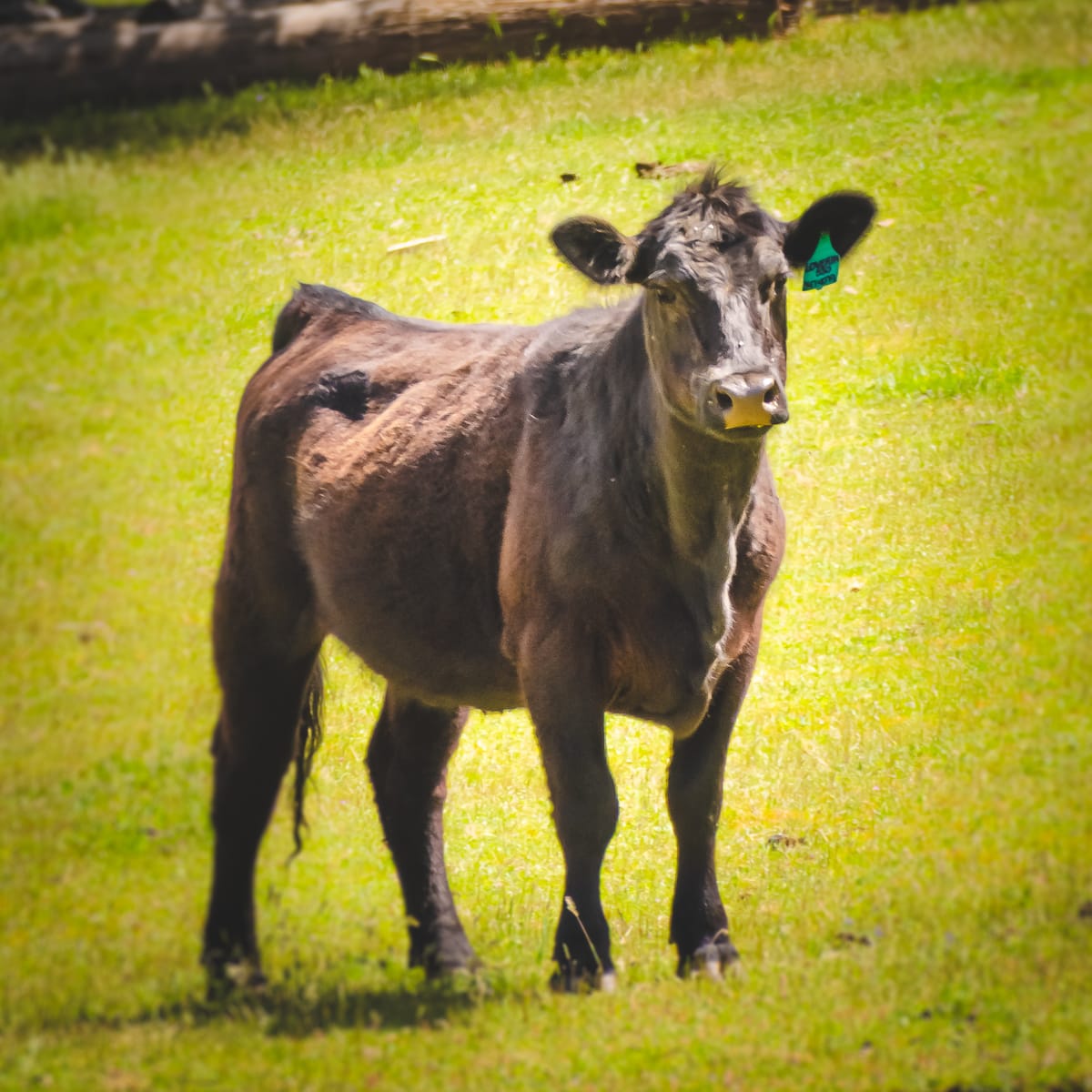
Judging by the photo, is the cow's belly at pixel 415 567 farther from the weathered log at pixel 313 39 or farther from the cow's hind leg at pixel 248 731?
the weathered log at pixel 313 39

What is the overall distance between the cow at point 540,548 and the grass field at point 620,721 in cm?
49

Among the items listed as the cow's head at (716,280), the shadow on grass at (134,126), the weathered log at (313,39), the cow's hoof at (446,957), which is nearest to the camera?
the cow's head at (716,280)

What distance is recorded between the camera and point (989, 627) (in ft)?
27.6

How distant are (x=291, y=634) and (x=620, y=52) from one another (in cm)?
597

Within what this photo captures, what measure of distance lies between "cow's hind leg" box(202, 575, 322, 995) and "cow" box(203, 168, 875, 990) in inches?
0.4

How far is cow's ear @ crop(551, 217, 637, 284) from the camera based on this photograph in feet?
18.8

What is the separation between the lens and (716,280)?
5.44 m

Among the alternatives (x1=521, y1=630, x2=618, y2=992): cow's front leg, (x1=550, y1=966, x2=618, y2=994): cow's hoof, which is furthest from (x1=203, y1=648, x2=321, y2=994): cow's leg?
(x1=550, y1=966, x2=618, y2=994): cow's hoof

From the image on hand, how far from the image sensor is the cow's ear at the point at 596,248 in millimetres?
5719

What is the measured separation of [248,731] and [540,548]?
2055 mm

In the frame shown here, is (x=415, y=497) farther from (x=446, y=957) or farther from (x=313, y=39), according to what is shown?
(x=313, y=39)

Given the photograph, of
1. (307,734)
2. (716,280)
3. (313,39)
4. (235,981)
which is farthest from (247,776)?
(313,39)

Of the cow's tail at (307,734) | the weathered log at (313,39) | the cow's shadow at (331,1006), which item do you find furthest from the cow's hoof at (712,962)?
the weathered log at (313,39)

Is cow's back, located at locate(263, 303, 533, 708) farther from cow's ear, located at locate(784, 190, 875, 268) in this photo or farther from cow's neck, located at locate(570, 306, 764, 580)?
cow's ear, located at locate(784, 190, 875, 268)
